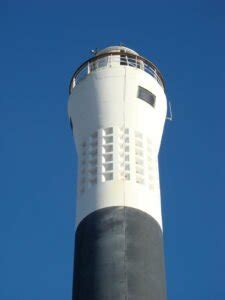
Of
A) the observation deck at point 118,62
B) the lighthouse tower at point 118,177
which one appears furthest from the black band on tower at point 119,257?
the observation deck at point 118,62

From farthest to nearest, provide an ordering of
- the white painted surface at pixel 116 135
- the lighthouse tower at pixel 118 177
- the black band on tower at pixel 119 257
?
the white painted surface at pixel 116 135 < the lighthouse tower at pixel 118 177 < the black band on tower at pixel 119 257

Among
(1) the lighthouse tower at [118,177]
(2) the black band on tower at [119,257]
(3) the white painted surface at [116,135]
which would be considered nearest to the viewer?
(2) the black band on tower at [119,257]

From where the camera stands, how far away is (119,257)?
2508 centimetres

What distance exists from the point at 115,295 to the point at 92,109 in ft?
30.8

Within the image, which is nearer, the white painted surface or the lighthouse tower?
the lighthouse tower

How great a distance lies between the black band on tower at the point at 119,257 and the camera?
24344mm

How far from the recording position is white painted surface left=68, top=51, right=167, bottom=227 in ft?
90.3

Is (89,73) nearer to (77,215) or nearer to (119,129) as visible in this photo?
(119,129)

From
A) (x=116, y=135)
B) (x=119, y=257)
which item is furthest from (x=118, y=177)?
(x=119, y=257)

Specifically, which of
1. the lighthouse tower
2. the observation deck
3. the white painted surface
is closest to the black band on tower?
the lighthouse tower

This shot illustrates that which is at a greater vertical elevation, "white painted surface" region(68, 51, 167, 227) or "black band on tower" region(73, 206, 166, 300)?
"white painted surface" region(68, 51, 167, 227)

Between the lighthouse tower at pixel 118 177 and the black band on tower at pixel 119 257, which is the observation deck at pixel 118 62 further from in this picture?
the black band on tower at pixel 119 257

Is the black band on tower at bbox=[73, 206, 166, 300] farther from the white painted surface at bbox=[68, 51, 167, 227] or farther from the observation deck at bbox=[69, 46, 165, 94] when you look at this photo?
the observation deck at bbox=[69, 46, 165, 94]

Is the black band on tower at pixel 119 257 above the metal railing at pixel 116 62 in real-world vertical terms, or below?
below
